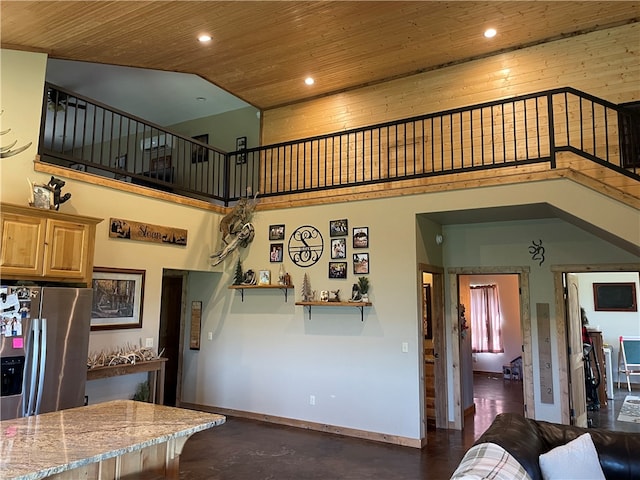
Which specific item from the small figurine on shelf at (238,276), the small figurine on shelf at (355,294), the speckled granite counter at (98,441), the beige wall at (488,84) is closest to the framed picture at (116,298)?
the small figurine on shelf at (238,276)

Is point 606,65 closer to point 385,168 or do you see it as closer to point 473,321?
point 385,168

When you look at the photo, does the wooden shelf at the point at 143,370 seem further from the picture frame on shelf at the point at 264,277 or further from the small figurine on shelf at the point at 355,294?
the small figurine on shelf at the point at 355,294

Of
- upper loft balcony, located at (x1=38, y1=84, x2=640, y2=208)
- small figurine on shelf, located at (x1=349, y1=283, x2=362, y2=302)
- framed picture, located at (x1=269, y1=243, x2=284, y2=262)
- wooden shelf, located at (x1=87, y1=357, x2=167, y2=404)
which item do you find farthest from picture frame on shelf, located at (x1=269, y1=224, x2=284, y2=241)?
wooden shelf, located at (x1=87, y1=357, x2=167, y2=404)

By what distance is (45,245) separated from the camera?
4.29 meters

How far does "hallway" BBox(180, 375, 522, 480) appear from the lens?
14.6 ft

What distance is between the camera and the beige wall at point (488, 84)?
5922mm

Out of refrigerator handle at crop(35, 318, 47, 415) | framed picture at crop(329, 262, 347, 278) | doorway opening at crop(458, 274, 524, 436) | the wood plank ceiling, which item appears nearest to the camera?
refrigerator handle at crop(35, 318, 47, 415)

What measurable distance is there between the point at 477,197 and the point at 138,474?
436cm

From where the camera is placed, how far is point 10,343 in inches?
153

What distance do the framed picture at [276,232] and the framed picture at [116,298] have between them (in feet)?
6.20

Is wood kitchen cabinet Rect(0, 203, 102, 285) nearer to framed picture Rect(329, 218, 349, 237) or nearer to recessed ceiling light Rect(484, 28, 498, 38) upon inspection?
framed picture Rect(329, 218, 349, 237)

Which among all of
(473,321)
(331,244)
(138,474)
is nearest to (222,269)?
(331,244)

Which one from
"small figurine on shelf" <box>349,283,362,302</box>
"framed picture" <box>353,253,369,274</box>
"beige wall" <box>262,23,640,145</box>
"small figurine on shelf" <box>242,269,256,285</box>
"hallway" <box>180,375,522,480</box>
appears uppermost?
"beige wall" <box>262,23,640,145</box>

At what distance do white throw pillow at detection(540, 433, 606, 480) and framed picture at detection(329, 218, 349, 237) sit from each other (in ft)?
12.8
